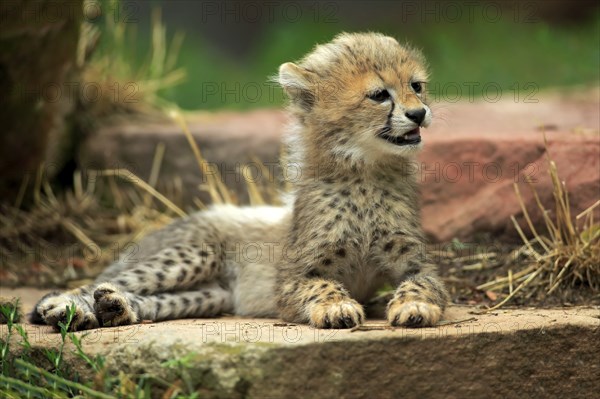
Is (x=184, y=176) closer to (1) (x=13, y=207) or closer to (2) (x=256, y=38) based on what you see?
(1) (x=13, y=207)

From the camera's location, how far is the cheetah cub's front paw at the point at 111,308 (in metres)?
4.41

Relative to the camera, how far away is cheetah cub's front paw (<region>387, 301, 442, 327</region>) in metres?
3.92

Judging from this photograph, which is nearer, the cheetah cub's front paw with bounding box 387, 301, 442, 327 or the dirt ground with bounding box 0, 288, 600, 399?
the dirt ground with bounding box 0, 288, 600, 399

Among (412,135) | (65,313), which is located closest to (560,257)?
(412,135)

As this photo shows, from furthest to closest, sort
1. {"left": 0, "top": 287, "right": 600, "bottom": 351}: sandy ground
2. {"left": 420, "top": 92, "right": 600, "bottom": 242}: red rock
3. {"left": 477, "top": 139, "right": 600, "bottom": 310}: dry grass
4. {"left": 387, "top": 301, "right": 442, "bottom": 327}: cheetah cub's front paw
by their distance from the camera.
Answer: {"left": 420, "top": 92, "right": 600, "bottom": 242}: red rock, {"left": 477, "top": 139, "right": 600, "bottom": 310}: dry grass, {"left": 387, "top": 301, "right": 442, "bottom": 327}: cheetah cub's front paw, {"left": 0, "top": 287, "right": 600, "bottom": 351}: sandy ground

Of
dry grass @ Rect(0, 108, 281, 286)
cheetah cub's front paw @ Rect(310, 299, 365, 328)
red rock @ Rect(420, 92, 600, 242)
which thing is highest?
red rock @ Rect(420, 92, 600, 242)

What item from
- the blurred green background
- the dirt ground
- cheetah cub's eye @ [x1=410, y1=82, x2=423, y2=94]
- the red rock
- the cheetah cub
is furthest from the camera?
the blurred green background

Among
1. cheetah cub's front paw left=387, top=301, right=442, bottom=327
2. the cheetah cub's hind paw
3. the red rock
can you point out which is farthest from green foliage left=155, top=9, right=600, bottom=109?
the cheetah cub's hind paw

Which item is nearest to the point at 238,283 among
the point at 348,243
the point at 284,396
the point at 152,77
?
the point at 348,243

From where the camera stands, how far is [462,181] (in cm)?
604

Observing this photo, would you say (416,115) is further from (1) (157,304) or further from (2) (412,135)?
(1) (157,304)

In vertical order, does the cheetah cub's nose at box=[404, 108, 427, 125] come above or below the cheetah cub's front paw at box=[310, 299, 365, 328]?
above

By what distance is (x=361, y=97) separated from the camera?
449 cm

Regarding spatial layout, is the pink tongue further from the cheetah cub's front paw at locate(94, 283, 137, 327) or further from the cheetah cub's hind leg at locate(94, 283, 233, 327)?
the cheetah cub's front paw at locate(94, 283, 137, 327)
